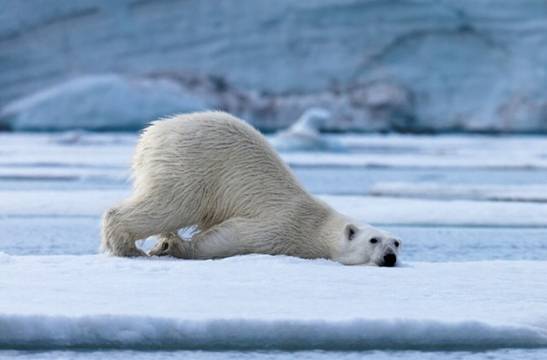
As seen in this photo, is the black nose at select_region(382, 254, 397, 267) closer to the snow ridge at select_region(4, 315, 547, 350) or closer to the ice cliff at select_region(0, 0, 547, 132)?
the snow ridge at select_region(4, 315, 547, 350)

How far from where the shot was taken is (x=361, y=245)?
3.84 m

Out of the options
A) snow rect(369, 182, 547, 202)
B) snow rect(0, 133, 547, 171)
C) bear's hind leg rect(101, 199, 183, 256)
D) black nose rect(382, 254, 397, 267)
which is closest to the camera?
black nose rect(382, 254, 397, 267)

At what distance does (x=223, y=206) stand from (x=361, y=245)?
22.4 inches

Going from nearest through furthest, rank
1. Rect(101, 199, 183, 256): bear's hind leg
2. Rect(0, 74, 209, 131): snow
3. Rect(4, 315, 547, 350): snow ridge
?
Rect(4, 315, 547, 350): snow ridge < Rect(101, 199, 183, 256): bear's hind leg < Rect(0, 74, 209, 131): snow

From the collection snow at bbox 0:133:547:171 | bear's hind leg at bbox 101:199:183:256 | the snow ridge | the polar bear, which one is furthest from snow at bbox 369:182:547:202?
the snow ridge

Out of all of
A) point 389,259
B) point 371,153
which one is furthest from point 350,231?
point 371,153

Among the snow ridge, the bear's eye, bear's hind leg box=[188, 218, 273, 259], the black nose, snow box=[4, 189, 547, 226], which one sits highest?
snow box=[4, 189, 547, 226]

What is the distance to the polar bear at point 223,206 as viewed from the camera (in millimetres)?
3891

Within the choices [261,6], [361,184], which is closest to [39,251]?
[361,184]

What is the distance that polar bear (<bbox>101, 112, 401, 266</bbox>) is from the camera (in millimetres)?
3891

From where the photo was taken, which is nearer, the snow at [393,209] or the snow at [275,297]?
the snow at [275,297]

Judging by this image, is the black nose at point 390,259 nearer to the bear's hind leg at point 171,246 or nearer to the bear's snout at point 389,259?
the bear's snout at point 389,259

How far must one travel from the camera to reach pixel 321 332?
253cm

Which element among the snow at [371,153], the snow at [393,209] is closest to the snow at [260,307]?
the snow at [393,209]
